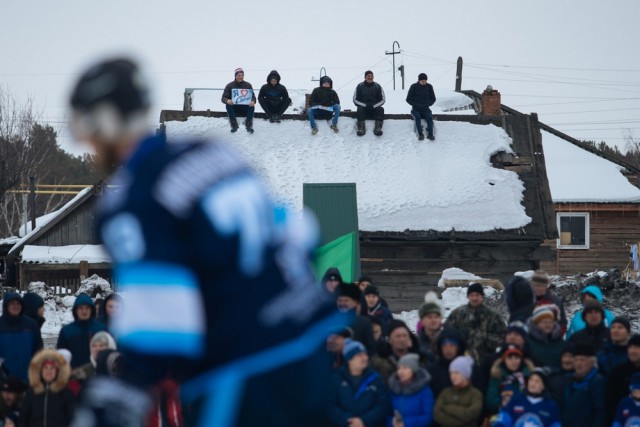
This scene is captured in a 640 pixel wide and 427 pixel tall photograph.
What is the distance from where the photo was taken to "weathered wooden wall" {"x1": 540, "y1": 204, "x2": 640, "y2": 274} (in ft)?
120

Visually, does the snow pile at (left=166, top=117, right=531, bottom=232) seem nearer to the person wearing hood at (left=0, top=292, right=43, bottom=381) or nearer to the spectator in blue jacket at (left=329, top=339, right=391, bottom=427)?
the person wearing hood at (left=0, top=292, right=43, bottom=381)

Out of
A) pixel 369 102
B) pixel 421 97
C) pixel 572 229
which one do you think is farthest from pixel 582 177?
pixel 369 102

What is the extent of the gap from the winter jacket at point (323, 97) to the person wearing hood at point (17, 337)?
14633 millimetres

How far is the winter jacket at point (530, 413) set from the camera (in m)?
7.83

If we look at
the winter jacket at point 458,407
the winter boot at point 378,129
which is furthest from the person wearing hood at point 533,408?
the winter boot at point 378,129

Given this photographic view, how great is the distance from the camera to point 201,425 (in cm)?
247

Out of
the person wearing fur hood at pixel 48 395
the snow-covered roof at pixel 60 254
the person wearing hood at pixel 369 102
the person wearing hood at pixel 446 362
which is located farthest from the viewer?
the snow-covered roof at pixel 60 254

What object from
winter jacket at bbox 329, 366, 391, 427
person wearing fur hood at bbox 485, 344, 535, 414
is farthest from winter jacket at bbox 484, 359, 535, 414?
winter jacket at bbox 329, 366, 391, 427

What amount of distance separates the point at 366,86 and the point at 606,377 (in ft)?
53.3

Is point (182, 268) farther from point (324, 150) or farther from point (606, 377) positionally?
point (324, 150)

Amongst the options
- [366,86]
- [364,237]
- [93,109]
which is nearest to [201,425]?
[93,109]

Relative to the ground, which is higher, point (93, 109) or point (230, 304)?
point (93, 109)

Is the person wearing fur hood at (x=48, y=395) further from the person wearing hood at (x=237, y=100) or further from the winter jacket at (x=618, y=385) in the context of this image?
the person wearing hood at (x=237, y=100)

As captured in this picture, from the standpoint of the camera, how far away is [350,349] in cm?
792
